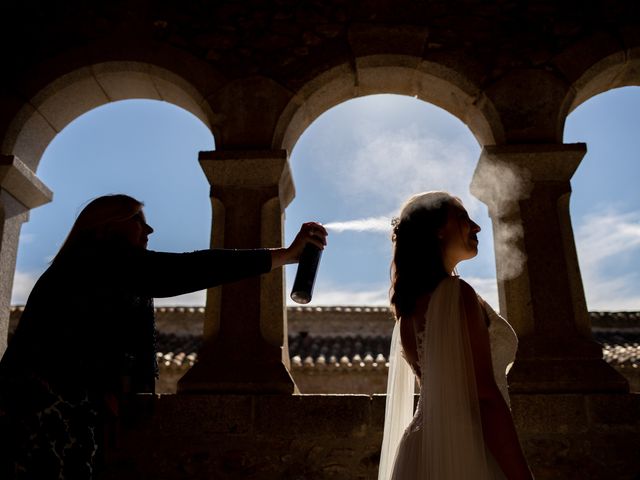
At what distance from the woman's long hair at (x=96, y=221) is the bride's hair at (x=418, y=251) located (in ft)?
Result: 2.97

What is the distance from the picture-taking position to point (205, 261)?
171cm

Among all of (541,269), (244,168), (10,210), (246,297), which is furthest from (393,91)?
(10,210)

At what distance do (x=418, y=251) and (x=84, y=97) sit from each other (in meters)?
2.94

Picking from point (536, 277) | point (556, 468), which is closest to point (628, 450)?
point (556, 468)

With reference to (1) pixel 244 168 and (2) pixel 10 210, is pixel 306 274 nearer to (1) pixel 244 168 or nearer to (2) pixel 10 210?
(1) pixel 244 168

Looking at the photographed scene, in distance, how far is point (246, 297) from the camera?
10.2 feet

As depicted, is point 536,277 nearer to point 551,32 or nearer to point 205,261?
point 551,32

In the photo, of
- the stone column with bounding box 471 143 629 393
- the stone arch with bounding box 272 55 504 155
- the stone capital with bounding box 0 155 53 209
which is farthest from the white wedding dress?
the stone capital with bounding box 0 155 53 209

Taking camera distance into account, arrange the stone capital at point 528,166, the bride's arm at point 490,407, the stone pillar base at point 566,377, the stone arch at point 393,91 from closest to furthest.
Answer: the bride's arm at point 490,407 < the stone pillar base at point 566,377 < the stone capital at point 528,166 < the stone arch at point 393,91

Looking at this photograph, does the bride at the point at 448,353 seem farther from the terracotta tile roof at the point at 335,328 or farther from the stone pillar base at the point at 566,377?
the terracotta tile roof at the point at 335,328

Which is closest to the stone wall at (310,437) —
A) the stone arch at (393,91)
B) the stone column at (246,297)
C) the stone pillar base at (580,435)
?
the stone pillar base at (580,435)

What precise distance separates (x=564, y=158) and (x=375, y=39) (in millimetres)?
1381

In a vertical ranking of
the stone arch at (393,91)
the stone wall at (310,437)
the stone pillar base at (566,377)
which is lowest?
the stone wall at (310,437)

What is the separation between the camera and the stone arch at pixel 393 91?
339 centimetres
